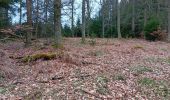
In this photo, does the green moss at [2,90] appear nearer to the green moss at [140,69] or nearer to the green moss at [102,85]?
the green moss at [102,85]

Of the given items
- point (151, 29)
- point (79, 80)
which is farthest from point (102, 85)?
point (151, 29)

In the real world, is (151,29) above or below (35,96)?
above

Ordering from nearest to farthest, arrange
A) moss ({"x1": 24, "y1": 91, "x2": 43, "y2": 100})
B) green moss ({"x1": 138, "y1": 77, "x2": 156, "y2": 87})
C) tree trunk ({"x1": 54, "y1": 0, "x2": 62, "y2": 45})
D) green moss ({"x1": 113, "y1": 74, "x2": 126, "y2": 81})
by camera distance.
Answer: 1. moss ({"x1": 24, "y1": 91, "x2": 43, "y2": 100})
2. green moss ({"x1": 138, "y1": 77, "x2": 156, "y2": 87})
3. green moss ({"x1": 113, "y1": 74, "x2": 126, "y2": 81})
4. tree trunk ({"x1": 54, "y1": 0, "x2": 62, "y2": 45})

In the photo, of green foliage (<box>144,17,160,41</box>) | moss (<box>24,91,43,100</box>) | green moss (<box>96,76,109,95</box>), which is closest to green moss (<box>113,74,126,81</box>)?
green moss (<box>96,76,109,95</box>)

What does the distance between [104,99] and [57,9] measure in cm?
1090

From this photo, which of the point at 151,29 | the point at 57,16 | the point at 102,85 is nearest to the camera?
the point at 102,85

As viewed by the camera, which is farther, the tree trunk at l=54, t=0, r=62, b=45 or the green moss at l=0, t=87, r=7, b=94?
the tree trunk at l=54, t=0, r=62, b=45

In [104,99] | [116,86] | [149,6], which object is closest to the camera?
[104,99]

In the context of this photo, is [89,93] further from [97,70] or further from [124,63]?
[124,63]

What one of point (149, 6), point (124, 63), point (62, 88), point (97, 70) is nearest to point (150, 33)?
point (149, 6)

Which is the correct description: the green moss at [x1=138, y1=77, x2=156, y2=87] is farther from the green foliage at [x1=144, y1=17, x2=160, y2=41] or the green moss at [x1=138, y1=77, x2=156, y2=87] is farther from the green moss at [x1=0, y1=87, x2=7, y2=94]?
the green foliage at [x1=144, y1=17, x2=160, y2=41]

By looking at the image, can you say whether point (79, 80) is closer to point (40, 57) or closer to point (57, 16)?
point (40, 57)

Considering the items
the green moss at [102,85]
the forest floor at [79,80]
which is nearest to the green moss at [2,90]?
the forest floor at [79,80]

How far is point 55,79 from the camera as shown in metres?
9.73
